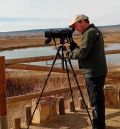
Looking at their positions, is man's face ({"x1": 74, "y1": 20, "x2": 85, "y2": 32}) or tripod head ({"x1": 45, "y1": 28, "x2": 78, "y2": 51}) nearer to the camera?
man's face ({"x1": 74, "y1": 20, "x2": 85, "y2": 32})

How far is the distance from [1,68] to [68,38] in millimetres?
936

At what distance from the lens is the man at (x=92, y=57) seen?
497 cm

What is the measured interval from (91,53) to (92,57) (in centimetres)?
5

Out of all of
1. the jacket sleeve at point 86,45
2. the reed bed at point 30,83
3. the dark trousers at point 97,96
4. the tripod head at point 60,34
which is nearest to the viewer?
the jacket sleeve at point 86,45

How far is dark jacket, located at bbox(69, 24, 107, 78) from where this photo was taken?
4.96 metres

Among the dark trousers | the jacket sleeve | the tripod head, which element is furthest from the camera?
the tripod head

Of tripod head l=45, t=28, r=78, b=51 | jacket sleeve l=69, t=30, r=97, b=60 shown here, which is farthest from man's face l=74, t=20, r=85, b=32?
tripod head l=45, t=28, r=78, b=51

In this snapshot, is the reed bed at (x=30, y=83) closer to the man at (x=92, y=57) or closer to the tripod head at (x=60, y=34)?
the tripod head at (x=60, y=34)

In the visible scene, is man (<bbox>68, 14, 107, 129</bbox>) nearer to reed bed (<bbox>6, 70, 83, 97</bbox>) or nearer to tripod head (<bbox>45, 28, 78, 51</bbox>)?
tripod head (<bbox>45, 28, 78, 51</bbox>)

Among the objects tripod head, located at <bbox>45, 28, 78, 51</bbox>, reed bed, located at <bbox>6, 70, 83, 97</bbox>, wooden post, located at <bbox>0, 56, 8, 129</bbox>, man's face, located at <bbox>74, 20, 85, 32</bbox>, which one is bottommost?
reed bed, located at <bbox>6, 70, 83, 97</bbox>

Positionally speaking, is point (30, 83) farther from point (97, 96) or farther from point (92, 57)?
point (92, 57)

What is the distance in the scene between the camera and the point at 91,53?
505 centimetres

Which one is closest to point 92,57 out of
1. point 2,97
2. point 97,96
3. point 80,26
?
point 80,26

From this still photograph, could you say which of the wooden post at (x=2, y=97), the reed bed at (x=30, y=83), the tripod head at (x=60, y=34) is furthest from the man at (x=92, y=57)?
the reed bed at (x=30, y=83)
